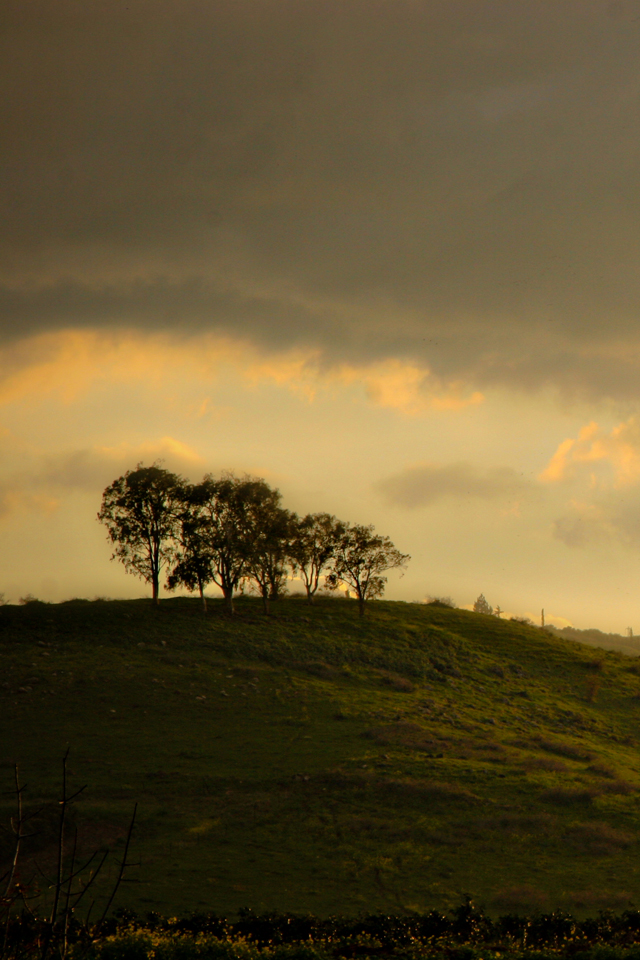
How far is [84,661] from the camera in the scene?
62.9 meters

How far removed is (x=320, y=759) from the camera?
45875 millimetres

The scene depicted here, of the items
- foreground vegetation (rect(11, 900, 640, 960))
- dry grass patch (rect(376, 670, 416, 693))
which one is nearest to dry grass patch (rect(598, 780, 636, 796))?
foreground vegetation (rect(11, 900, 640, 960))

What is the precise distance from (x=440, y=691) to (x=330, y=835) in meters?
35.2

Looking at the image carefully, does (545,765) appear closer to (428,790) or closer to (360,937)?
(428,790)

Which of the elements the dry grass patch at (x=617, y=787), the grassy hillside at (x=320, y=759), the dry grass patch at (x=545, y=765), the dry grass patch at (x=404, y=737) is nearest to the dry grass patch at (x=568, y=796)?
the grassy hillside at (x=320, y=759)

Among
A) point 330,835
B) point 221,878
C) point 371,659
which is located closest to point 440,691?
point 371,659

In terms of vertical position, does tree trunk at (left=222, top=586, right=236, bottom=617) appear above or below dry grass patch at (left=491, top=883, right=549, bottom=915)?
above

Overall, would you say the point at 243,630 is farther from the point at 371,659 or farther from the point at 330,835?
the point at 330,835

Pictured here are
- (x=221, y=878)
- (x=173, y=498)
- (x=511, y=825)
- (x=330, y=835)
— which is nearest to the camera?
(x=221, y=878)

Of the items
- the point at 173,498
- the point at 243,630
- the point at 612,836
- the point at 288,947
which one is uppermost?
the point at 173,498

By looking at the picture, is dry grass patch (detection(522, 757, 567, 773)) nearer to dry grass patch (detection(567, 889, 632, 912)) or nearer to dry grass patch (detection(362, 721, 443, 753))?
dry grass patch (detection(362, 721, 443, 753))

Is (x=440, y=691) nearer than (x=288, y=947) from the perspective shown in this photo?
No

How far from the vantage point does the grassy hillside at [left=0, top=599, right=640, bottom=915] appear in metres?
31.9

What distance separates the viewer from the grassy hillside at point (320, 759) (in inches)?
1257
